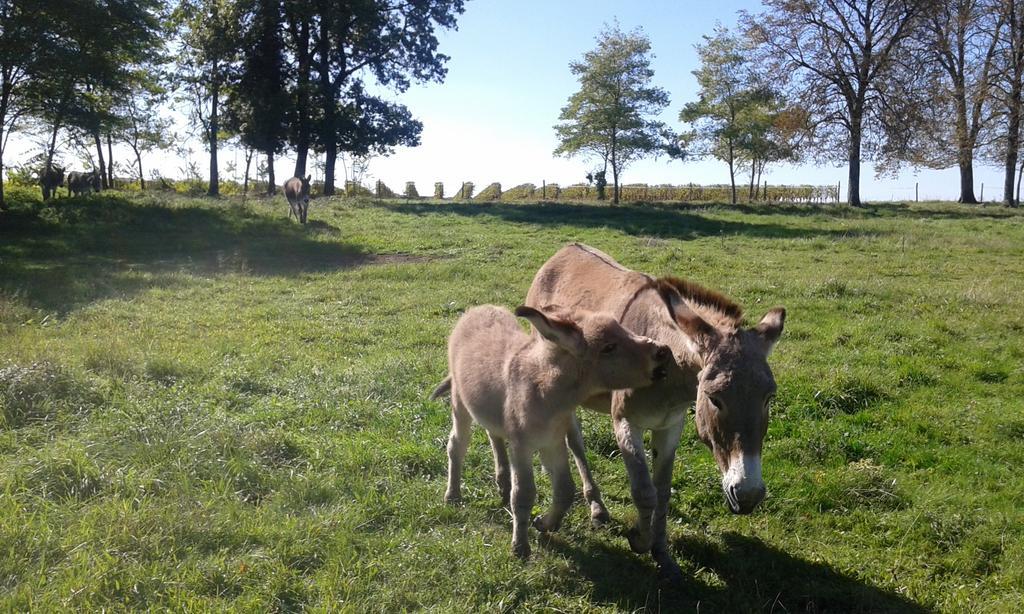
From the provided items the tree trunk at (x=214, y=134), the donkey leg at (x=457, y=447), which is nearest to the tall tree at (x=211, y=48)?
the tree trunk at (x=214, y=134)

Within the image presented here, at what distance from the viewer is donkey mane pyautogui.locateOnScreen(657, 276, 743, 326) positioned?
4101mm

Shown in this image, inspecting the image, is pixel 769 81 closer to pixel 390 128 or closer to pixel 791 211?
pixel 791 211

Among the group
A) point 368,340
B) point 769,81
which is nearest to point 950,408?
point 368,340

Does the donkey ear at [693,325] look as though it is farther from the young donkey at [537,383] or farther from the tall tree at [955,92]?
the tall tree at [955,92]

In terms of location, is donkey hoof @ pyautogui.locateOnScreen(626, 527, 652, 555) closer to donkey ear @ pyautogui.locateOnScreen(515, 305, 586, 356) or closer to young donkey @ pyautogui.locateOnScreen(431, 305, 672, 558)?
young donkey @ pyautogui.locateOnScreen(431, 305, 672, 558)

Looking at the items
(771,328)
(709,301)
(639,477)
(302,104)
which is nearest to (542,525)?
(639,477)

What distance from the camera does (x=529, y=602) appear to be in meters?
3.86

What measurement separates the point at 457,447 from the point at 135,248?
16.3m

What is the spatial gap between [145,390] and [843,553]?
20.5 feet

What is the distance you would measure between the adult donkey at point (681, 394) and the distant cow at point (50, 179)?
1240 inches

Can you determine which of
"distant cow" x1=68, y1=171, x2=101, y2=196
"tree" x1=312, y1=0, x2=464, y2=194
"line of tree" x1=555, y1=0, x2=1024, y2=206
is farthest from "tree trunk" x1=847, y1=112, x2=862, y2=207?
"distant cow" x1=68, y1=171, x2=101, y2=196

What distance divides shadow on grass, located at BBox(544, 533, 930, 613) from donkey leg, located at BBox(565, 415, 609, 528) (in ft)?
0.85

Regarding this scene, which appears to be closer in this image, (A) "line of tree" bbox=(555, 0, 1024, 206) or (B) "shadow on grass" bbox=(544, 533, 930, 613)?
(B) "shadow on grass" bbox=(544, 533, 930, 613)

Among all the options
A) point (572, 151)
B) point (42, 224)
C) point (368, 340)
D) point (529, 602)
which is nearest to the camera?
point (529, 602)
